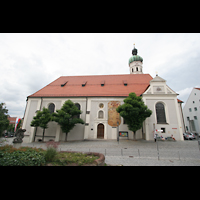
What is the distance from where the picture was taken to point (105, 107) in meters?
20.8

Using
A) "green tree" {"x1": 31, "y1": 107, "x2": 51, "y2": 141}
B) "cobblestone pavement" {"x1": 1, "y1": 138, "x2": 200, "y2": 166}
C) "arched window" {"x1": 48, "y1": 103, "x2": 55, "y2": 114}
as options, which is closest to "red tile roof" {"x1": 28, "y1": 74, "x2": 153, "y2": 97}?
"arched window" {"x1": 48, "y1": 103, "x2": 55, "y2": 114}

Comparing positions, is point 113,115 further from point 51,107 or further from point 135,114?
point 51,107

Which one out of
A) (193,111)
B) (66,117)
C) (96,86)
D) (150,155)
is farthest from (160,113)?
(193,111)

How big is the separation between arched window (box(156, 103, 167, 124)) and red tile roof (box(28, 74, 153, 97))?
4.07 meters

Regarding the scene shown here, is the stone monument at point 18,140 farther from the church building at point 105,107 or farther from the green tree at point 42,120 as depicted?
the church building at point 105,107

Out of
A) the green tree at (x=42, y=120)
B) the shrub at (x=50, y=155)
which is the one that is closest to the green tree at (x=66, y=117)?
the green tree at (x=42, y=120)

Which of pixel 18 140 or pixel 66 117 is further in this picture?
pixel 66 117

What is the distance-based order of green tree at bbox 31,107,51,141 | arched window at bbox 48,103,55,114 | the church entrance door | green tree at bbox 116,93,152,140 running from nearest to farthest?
green tree at bbox 116,93,152,140
green tree at bbox 31,107,51,141
the church entrance door
arched window at bbox 48,103,55,114

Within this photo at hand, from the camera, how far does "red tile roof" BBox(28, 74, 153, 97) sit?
22.2 metres

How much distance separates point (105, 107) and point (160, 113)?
9.39 m

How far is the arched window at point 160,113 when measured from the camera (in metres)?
18.7

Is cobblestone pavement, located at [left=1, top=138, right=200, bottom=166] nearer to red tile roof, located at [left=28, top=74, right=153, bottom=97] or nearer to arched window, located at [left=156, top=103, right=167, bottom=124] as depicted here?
arched window, located at [left=156, top=103, right=167, bottom=124]
